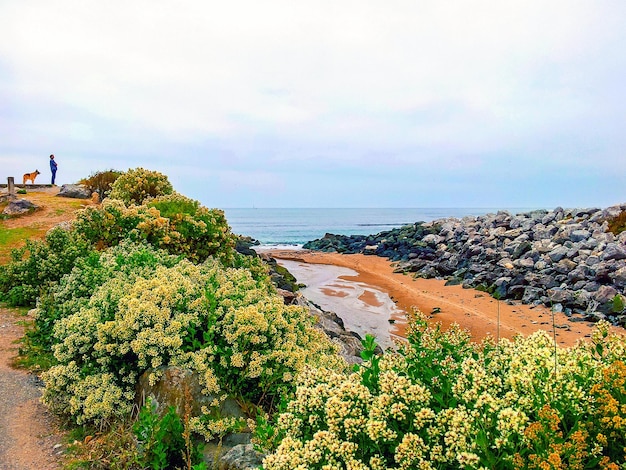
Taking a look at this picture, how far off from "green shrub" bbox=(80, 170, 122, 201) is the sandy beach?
478 inches

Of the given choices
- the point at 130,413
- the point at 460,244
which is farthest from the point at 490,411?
the point at 460,244

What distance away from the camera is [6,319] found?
31.2 ft

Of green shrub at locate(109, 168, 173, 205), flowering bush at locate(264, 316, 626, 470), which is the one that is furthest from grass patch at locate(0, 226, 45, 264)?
flowering bush at locate(264, 316, 626, 470)

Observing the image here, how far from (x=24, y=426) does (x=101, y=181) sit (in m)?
21.5

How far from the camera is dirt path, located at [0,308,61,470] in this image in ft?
16.5

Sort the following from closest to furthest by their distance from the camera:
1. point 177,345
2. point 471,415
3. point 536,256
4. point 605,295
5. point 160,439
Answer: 1. point 471,415
2. point 160,439
3. point 177,345
4. point 605,295
5. point 536,256

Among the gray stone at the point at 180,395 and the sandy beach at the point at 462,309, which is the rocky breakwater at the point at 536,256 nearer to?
the sandy beach at the point at 462,309

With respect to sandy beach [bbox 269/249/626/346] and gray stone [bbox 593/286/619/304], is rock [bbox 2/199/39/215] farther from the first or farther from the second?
gray stone [bbox 593/286/619/304]

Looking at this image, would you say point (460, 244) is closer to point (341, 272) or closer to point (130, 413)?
point (341, 272)

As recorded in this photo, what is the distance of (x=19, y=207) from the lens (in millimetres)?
20266

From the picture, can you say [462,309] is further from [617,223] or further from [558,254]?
[617,223]

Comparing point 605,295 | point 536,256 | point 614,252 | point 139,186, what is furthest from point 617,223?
point 139,186

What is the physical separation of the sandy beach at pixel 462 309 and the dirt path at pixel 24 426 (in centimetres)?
722

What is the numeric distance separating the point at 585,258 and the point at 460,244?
31.2ft
